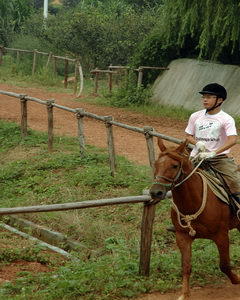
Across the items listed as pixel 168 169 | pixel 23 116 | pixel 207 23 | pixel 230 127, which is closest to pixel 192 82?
pixel 207 23

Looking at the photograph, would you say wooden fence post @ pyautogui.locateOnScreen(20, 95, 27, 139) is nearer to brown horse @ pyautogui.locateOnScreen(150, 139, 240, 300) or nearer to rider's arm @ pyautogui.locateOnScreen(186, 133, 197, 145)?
rider's arm @ pyautogui.locateOnScreen(186, 133, 197, 145)

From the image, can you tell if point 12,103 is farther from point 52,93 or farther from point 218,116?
point 218,116

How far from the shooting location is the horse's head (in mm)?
6172

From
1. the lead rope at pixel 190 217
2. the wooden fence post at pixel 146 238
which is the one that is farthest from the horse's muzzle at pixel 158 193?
the wooden fence post at pixel 146 238

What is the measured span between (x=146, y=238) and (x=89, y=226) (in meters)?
3.19

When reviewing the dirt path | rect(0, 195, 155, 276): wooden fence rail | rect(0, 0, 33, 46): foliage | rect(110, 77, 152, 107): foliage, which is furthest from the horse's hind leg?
rect(0, 0, 33, 46): foliage

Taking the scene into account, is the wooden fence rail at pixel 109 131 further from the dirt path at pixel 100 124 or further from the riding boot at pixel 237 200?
the riding boot at pixel 237 200

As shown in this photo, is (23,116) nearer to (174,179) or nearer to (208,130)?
(208,130)

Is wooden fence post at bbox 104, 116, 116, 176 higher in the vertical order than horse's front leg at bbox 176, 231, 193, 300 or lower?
lower

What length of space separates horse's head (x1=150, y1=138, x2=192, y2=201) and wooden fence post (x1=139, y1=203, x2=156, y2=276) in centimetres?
104

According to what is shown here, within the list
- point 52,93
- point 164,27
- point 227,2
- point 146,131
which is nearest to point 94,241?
point 146,131

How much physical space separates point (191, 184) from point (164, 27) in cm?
1613

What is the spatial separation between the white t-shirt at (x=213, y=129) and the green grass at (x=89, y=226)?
1423 millimetres

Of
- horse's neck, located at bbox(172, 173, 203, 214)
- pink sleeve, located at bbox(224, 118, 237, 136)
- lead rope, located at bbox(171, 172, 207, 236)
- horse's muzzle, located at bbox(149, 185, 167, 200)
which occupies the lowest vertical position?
lead rope, located at bbox(171, 172, 207, 236)
